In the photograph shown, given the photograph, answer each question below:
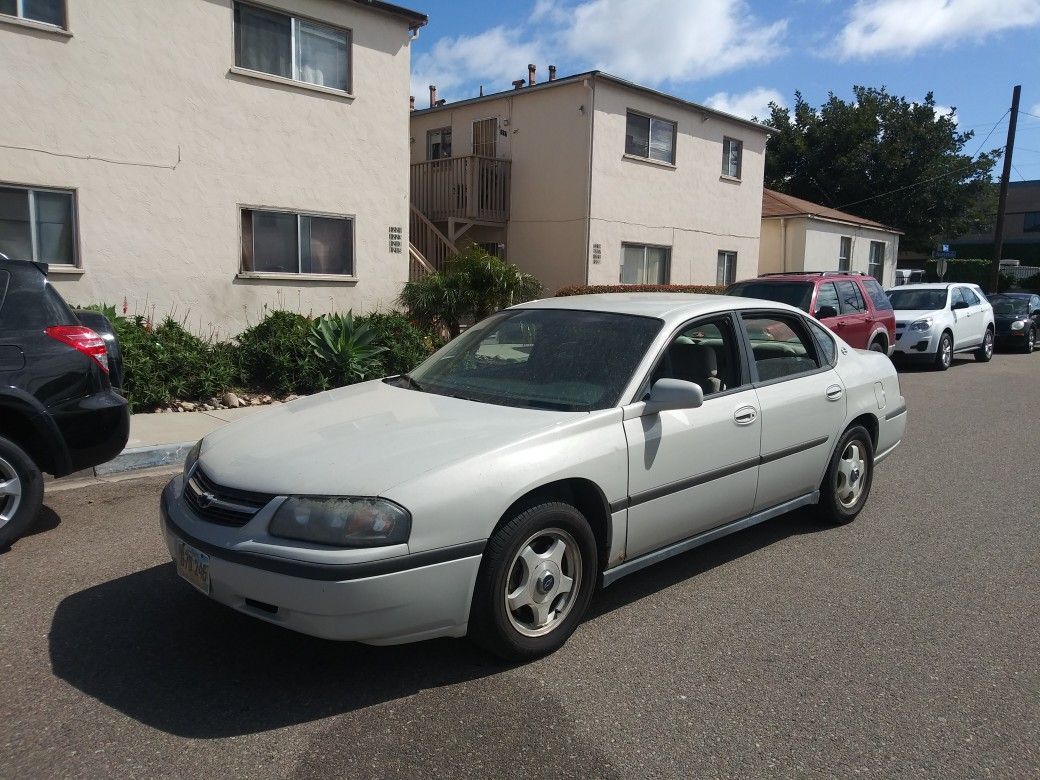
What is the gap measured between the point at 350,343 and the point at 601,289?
8285 mm

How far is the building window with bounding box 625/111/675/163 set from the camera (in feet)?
62.7

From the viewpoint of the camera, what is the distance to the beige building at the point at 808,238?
2559 centimetres

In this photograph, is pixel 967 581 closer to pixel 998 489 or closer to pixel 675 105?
pixel 998 489

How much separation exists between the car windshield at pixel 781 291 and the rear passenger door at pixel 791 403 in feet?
22.3

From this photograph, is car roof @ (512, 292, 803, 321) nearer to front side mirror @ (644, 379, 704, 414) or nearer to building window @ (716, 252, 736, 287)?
front side mirror @ (644, 379, 704, 414)

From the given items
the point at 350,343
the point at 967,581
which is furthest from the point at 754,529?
the point at 350,343

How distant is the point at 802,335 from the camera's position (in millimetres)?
5645

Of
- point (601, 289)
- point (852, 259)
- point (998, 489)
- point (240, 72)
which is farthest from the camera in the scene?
point (852, 259)

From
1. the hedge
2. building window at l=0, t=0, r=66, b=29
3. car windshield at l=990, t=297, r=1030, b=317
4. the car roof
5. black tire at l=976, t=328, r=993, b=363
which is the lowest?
black tire at l=976, t=328, r=993, b=363

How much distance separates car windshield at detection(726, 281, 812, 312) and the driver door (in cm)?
778

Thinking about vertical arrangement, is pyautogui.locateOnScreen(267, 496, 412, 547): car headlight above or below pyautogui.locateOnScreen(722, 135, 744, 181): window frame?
below

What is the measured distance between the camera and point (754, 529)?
5.71 m

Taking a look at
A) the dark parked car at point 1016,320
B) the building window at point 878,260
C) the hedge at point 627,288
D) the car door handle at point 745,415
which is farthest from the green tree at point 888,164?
the car door handle at point 745,415

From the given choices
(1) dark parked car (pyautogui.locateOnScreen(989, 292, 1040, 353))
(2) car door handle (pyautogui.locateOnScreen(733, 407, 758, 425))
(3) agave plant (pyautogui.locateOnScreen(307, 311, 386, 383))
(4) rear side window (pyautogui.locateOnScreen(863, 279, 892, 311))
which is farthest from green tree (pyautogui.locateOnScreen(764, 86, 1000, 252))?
(2) car door handle (pyautogui.locateOnScreen(733, 407, 758, 425))
